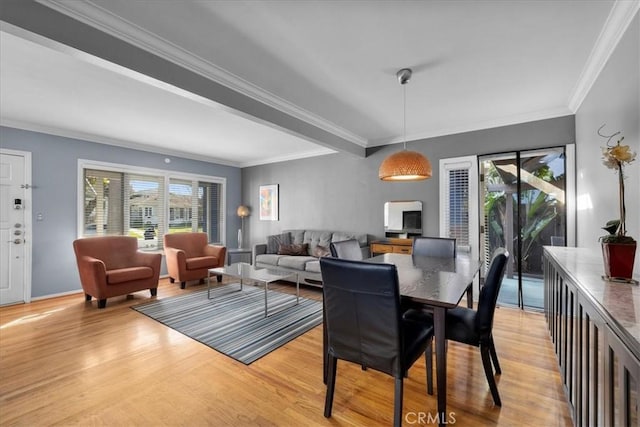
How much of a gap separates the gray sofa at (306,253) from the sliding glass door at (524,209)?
6.89ft

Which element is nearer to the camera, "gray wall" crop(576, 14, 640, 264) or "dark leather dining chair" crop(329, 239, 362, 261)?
"gray wall" crop(576, 14, 640, 264)

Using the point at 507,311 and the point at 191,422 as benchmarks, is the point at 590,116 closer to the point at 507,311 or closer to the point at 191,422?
the point at 507,311

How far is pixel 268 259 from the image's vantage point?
512 cm

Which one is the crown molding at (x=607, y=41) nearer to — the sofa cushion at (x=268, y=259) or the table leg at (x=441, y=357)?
the table leg at (x=441, y=357)

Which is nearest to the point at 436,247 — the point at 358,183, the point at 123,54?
the point at 358,183

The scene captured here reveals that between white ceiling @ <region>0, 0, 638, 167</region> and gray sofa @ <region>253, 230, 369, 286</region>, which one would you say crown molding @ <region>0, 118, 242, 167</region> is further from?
gray sofa @ <region>253, 230, 369, 286</region>

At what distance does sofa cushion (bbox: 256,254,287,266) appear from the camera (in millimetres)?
5032

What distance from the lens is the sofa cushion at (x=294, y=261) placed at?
4723 millimetres

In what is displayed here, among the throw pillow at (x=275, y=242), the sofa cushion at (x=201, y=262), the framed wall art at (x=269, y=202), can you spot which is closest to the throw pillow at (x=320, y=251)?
the throw pillow at (x=275, y=242)

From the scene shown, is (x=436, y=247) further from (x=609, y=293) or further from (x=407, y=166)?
(x=609, y=293)

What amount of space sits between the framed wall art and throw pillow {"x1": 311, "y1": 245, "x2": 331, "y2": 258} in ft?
5.28

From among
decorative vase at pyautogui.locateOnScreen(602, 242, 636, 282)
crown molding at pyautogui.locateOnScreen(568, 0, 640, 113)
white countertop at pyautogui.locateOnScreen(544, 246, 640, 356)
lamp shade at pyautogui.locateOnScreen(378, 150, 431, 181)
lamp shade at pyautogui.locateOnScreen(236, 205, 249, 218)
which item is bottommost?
white countertop at pyautogui.locateOnScreen(544, 246, 640, 356)

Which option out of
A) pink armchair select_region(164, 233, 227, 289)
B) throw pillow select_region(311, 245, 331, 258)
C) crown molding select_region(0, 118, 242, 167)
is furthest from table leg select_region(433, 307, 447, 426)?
crown molding select_region(0, 118, 242, 167)

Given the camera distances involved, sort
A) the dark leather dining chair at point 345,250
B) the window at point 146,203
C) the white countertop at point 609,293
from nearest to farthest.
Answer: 1. the white countertop at point 609,293
2. the dark leather dining chair at point 345,250
3. the window at point 146,203
